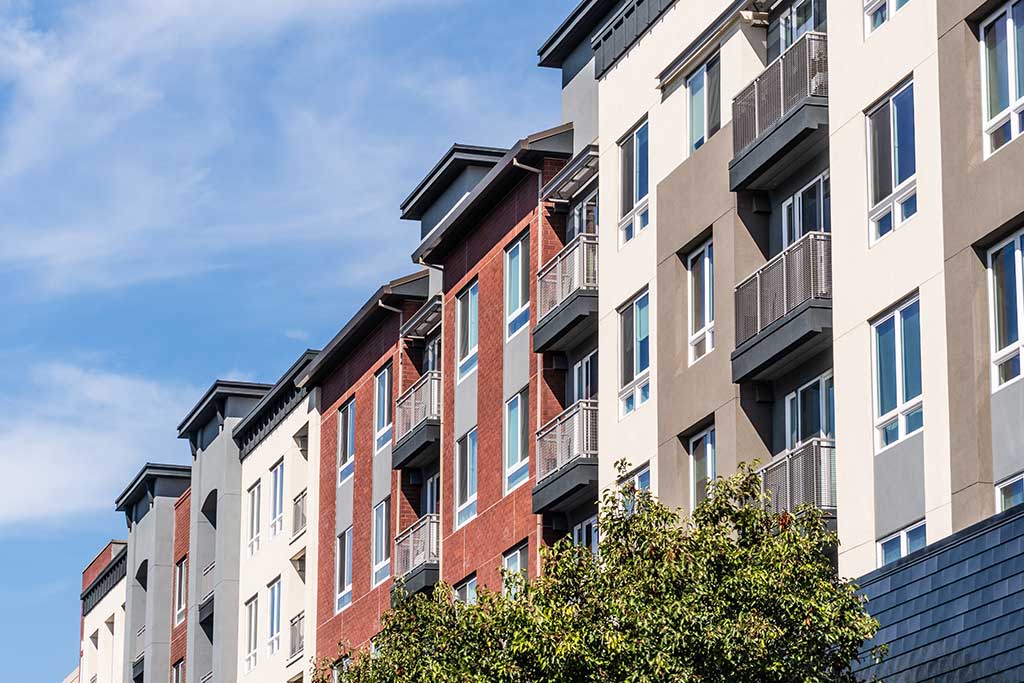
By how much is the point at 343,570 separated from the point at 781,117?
935 inches

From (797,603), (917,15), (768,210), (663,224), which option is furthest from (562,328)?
(797,603)

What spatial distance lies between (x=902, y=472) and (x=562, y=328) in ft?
40.7

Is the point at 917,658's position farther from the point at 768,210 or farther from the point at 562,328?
the point at 562,328

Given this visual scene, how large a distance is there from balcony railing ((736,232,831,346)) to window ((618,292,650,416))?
13.6 ft

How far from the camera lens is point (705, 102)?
1304 inches

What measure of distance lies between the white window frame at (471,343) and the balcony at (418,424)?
113 cm

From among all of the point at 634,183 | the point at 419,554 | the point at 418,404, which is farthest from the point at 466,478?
the point at 634,183

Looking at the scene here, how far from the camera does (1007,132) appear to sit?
961 inches

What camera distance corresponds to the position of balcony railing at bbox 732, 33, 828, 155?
1155 inches

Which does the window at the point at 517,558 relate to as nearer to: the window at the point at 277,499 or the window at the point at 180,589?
the window at the point at 277,499

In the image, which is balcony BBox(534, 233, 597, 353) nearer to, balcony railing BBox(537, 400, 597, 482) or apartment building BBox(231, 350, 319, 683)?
Answer: balcony railing BBox(537, 400, 597, 482)

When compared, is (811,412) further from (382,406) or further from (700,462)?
(382,406)

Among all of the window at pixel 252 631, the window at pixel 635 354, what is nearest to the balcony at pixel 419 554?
the window at pixel 635 354

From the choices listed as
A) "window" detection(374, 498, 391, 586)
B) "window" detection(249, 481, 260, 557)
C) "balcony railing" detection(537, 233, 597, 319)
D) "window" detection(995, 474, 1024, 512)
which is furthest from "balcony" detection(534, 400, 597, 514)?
"window" detection(249, 481, 260, 557)
